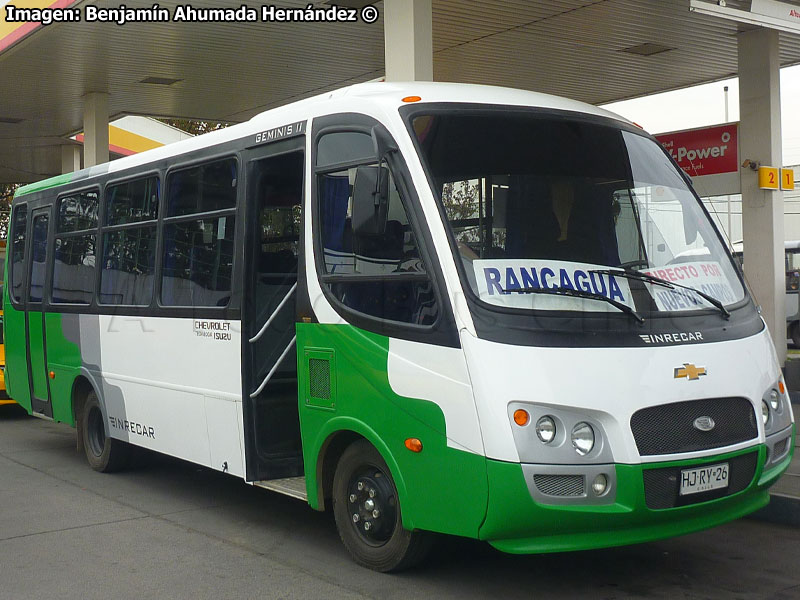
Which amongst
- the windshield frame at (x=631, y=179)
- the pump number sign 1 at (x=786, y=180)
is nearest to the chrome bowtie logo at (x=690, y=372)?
the windshield frame at (x=631, y=179)

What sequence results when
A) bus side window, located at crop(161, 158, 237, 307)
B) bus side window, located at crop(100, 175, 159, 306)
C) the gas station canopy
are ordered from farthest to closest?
the gas station canopy, bus side window, located at crop(100, 175, 159, 306), bus side window, located at crop(161, 158, 237, 307)

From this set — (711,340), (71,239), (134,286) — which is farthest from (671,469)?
(71,239)

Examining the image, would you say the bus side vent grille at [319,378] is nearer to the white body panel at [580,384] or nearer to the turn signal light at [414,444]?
the turn signal light at [414,444]

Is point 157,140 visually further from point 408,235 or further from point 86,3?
point 408,235

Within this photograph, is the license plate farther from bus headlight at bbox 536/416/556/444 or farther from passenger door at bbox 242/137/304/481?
passenger door at bbox 242/137/304/481

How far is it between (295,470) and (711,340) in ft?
9.73

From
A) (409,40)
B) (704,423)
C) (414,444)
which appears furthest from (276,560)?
(409,40)

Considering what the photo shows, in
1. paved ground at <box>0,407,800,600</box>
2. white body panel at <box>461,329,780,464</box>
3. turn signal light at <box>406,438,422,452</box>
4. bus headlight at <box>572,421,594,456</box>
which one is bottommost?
paved ground at <box>0,407,800,600</box>

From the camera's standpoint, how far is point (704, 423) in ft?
17.2

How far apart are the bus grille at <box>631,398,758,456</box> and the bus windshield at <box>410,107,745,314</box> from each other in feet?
1.84

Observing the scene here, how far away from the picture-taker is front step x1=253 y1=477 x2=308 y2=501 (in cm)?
645

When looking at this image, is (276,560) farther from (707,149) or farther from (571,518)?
(707,149)

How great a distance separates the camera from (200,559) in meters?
6.25

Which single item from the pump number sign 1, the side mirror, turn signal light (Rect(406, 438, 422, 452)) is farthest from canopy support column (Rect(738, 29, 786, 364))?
turn signal light (Rect(406, 438, 422, 452))
